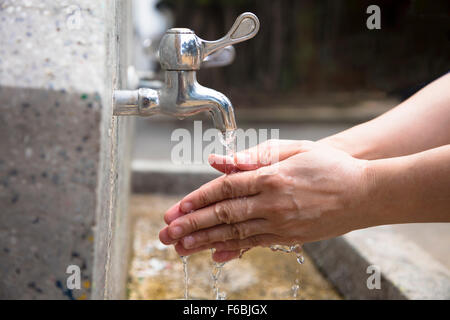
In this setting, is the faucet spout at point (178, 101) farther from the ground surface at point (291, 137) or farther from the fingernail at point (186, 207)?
the ground surface at point (291, 137)

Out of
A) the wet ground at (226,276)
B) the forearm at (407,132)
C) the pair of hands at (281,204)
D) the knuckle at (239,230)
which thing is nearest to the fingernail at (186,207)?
the pair of hands at (281,204)

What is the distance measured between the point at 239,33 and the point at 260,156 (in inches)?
12.3

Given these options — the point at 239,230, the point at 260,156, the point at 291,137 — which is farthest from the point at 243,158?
the point at 291,137

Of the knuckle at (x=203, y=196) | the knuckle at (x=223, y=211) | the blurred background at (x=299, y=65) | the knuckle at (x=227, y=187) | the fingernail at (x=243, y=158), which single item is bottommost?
the knuckle at (x=223, y=211)

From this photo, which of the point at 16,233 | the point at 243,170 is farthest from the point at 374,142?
the point at 16,233

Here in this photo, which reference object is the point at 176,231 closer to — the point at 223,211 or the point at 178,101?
the point at 223,211

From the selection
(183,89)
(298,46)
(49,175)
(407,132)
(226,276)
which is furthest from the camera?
(298,46)

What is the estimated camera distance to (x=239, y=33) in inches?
42.0

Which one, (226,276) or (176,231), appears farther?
(226,276)

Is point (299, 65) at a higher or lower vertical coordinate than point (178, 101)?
higher

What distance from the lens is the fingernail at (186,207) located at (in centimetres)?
114

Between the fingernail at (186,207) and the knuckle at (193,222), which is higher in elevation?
the fingernail at (186,207)

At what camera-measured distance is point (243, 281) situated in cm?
201
